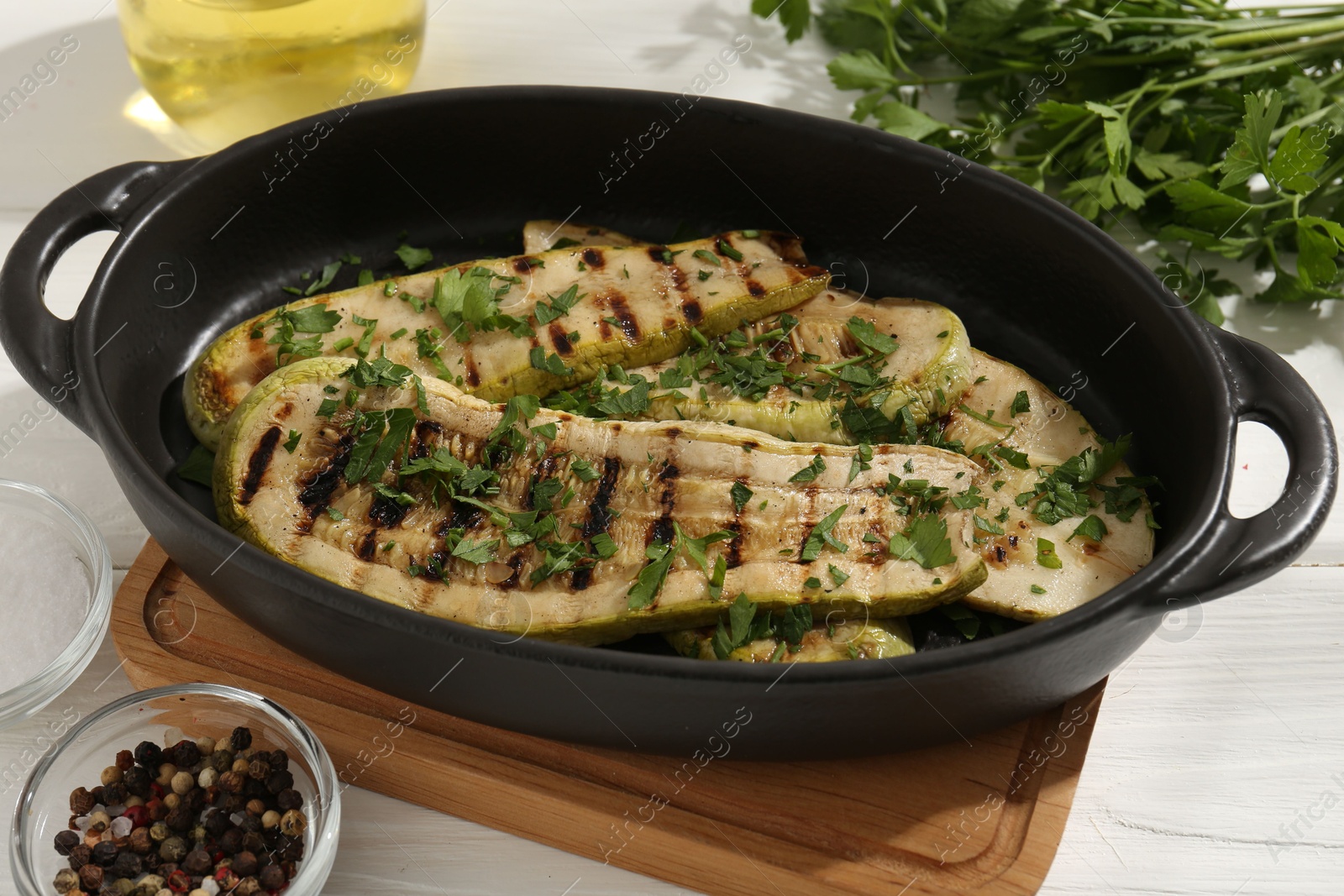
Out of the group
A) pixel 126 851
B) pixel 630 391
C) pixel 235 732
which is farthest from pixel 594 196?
pixel 126 851

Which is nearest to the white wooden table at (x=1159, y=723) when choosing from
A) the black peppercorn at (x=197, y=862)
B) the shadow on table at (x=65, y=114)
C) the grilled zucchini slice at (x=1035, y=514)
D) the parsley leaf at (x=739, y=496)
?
the shadow on table at (x=65, y=114)

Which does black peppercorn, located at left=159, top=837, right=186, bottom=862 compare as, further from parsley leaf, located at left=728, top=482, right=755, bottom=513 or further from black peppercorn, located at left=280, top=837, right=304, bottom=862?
parsley leaf, located at left=728, top=482, right=755, bottom=513

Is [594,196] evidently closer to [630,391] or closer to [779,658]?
[630,391]

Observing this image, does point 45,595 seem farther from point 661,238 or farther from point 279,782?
point 661,238

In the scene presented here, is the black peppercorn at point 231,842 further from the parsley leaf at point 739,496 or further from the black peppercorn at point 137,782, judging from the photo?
the parsley leaf at point 739,496

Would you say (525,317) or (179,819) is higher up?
(525,317)

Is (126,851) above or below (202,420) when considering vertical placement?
below

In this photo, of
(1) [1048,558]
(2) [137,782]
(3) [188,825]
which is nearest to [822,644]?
(1) [1048,558]
